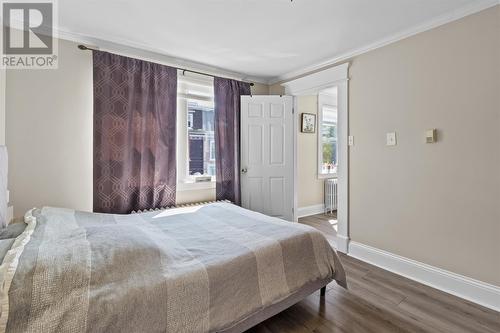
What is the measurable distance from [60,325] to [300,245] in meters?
1.43

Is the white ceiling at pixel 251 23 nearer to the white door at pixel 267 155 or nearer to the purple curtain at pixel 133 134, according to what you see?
the purple curtain at pixel 133 134

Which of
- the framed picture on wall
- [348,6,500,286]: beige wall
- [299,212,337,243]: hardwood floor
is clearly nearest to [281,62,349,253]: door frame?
[348,6,500,286]: beige wall

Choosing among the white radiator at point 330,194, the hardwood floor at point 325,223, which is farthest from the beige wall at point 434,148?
the white radiator at point 330,194

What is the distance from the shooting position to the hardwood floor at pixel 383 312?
1.74m

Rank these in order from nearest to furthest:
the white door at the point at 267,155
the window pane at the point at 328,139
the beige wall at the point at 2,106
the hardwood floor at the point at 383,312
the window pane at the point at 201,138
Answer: the hardwood floor at the point at 383,312
the beige wall at the point at 2,106
the window pane at the point at 201,138
the white door at the point at 267,155
the window pane at the point at 328,139

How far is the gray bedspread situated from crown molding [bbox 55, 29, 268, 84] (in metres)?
1.80

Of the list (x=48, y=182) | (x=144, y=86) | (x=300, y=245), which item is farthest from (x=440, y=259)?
(x=48, y=182)

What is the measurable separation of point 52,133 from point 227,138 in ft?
6.57

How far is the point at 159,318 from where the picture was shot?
1171 mm

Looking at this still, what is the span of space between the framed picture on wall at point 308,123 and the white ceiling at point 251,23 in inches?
66.6

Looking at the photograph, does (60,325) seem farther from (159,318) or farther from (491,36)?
(491,36)

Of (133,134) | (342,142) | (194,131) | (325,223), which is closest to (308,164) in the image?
(325,223)

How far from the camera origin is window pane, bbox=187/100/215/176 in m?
3.41

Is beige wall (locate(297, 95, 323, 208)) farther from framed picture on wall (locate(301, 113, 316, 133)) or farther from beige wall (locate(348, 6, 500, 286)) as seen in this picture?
beige wall (locate(348, 6, 500, 286))
